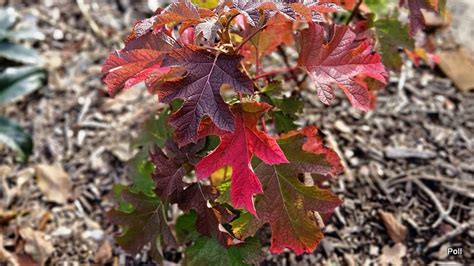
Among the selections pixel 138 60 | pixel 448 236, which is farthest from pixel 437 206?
pixel 138 60

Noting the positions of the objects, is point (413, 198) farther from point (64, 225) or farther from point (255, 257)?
point (64, 225)

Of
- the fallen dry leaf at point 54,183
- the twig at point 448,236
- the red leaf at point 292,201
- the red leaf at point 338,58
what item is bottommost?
the twig at point 448,236

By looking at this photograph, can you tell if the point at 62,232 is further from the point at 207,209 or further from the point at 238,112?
the point at 238,112

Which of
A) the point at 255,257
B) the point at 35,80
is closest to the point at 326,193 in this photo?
the point at 255,257

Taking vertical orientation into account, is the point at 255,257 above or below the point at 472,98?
above

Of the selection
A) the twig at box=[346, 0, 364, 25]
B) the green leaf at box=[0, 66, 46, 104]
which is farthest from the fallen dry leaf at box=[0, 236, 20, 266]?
the twig at box=[346, 0, 364, 25]

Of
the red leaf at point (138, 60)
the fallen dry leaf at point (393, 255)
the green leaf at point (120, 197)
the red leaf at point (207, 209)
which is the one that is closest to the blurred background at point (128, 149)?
the fallen dry leaf at point (393, 255)

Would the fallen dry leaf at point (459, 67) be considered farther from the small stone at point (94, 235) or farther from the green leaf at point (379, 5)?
the small stone at point (94, 235)

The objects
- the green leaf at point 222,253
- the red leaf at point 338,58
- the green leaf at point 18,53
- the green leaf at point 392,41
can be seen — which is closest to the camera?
the red leaf at point 338,58
